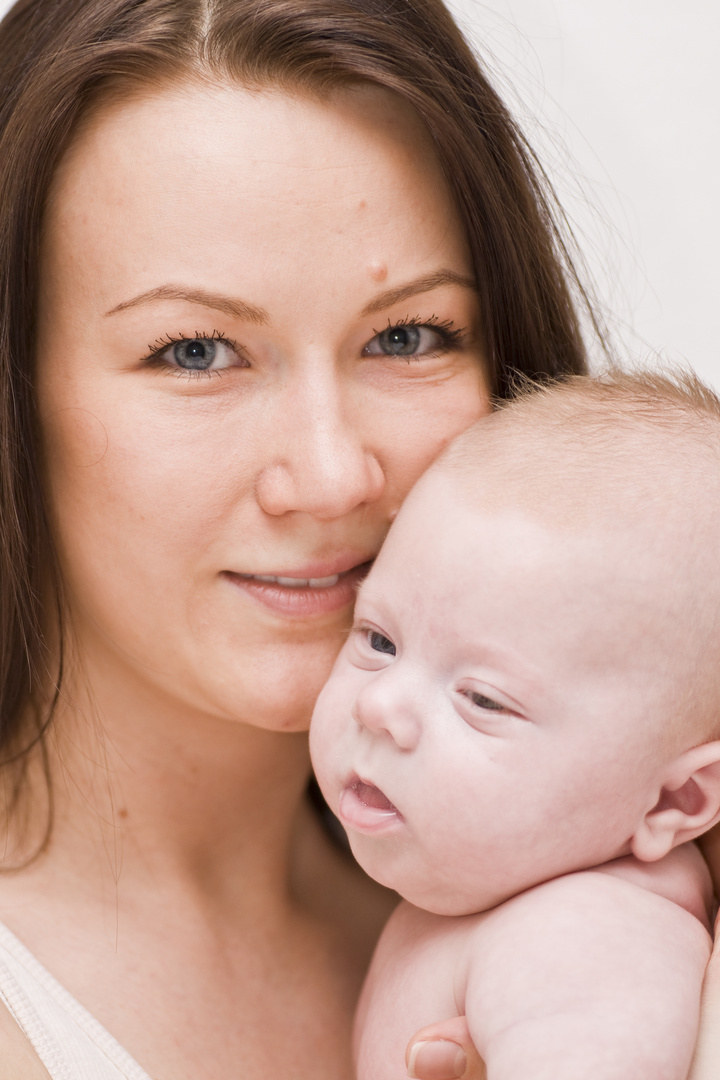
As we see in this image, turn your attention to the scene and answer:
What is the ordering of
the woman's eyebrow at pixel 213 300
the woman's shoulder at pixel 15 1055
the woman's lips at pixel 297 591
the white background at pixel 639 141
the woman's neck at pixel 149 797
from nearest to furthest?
the woman's shoulder at pixel 15 1055
the woman's eyebrow at pixel 213 300
the woman's lips at pixel 297 591
the woman's neck at pixel 149 797
the white background at pixel 639 141

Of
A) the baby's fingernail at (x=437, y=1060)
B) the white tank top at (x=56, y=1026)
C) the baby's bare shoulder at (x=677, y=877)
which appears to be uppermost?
the baby's bare shoulder at (x=677, y=877)

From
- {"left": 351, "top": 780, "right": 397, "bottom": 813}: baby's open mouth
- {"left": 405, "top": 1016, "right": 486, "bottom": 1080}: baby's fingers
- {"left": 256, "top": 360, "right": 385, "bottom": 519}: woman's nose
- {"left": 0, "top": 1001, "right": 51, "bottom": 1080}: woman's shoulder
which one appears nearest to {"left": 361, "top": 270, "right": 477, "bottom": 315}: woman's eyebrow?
{"left": 256, "top": 360, "right": 385, "bottom": 519}: woman's nose

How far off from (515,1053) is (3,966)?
0.66 m

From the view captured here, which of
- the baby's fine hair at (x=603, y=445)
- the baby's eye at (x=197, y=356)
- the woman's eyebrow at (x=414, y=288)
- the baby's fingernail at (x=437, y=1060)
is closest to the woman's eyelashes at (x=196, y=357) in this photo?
the baby's eye at (x=197, y=356)

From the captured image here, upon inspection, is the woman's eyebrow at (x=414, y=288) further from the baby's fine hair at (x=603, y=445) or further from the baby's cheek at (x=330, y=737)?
the baby's cheek at (x=330, y=737)

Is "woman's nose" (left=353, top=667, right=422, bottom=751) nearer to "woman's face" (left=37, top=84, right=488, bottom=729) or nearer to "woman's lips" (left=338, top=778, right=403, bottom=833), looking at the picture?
"woman's lips" (left=338, top=778, right=403, bottom=833)

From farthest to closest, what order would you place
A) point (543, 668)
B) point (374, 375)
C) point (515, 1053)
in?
point (374, 375) → point (543, 668) → point (515, 1053)

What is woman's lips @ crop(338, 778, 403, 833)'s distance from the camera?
132cm

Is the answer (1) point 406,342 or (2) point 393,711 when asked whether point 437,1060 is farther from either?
(1) point 406,342

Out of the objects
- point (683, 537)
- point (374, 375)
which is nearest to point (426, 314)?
point (374, 375)

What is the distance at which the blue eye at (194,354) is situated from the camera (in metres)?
1.51

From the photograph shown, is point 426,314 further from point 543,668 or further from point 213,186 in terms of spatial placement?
point 543,668

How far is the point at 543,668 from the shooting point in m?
1.26

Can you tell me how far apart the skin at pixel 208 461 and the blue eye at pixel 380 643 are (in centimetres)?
15
